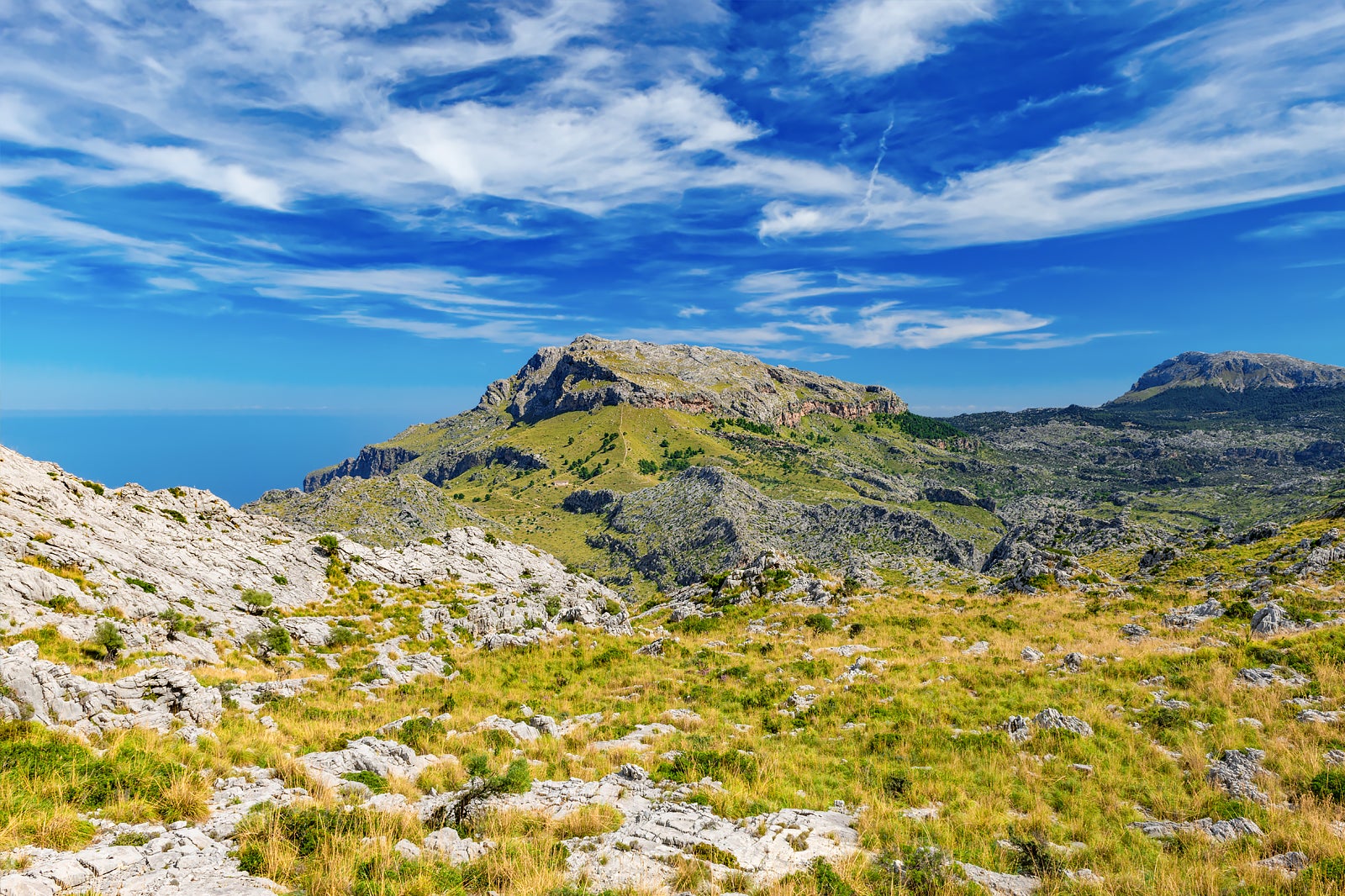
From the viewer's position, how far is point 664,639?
31328 mm

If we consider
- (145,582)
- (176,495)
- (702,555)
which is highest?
(176,495)

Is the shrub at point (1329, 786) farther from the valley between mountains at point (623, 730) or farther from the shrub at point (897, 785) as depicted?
the shrub at point (897, 785)

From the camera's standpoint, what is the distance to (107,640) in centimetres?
1836

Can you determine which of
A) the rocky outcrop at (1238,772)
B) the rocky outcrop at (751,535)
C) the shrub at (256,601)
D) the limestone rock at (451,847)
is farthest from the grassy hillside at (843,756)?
the rocky outcrop at (751,535)

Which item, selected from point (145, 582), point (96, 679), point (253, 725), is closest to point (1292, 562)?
point (253, 725)

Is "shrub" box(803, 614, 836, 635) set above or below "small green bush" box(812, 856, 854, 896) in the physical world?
below

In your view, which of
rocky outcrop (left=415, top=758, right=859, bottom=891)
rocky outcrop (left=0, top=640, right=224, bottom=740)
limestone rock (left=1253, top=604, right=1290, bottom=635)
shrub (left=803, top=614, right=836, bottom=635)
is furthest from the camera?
shrub (left=803, top=614, right=836, bottom=635)

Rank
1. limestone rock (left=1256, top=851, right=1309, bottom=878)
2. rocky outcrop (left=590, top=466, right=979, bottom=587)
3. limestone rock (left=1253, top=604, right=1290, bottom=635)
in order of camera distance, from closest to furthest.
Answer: limestone rock (left=1256, top=851, right=1309, bottom=878) → limestone rock (left=1253, top=604, right=1290, bottom=635) → rocky outcrop (left=590, top=466, right=979, bottom=587)

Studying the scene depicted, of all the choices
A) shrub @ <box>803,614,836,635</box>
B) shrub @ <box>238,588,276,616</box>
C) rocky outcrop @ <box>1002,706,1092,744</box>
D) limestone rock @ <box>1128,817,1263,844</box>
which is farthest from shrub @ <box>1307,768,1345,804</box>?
shrub @ <box>238,588,276,616</box>

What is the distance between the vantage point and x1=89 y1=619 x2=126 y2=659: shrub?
59.3ft

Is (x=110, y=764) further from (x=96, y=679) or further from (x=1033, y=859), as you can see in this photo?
(x=1033, y=859)

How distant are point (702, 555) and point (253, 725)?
13890 cm

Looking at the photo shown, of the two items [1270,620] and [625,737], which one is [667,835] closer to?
[625,737]

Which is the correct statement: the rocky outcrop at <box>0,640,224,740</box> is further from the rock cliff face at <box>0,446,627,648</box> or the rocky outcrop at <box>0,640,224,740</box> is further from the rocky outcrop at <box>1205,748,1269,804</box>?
the rocky outcrop at <box>1205,748,1269,804</box>
